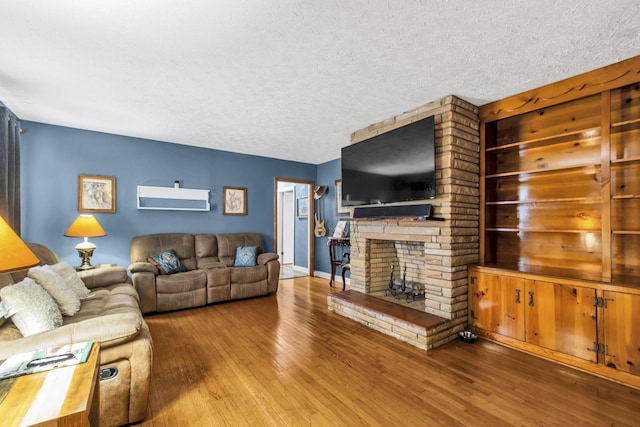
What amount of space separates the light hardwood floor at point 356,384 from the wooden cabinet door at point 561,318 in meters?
0.19

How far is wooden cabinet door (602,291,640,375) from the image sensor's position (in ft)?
6.88

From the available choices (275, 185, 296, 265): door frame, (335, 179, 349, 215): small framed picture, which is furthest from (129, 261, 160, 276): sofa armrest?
(275, 185, 296, 265): door frame

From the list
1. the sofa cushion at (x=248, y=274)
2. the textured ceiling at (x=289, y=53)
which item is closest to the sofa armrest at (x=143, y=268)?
the sofa cushion at (x=248, y=274)

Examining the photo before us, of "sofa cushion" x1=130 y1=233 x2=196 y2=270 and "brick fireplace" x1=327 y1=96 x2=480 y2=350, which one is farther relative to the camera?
"sofa cushion" x1=130 y1=233 x2=196 y2=270

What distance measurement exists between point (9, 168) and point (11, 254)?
279 cm

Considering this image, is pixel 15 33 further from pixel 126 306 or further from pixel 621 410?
pixel 621 410

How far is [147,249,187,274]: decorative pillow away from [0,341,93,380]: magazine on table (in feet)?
8.79

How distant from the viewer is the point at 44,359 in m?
1.32

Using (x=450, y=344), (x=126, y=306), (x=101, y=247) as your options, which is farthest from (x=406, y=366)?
(x=101, y=247)

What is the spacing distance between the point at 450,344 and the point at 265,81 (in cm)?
309

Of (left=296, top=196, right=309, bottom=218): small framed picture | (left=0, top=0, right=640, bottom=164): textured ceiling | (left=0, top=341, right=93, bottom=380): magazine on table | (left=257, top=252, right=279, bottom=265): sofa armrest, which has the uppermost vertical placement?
(left=0, top=0, right=640, bottom=164): textured ceiling

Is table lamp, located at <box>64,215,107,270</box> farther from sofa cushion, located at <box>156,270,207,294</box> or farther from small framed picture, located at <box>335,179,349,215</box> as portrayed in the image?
small framed picture, located at <box>335,179,349,215</box>

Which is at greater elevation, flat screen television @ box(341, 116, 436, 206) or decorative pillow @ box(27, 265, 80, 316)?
flat screen television @ box(341, 116, 436, 206)

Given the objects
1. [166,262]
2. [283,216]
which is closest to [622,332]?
[166,262]
